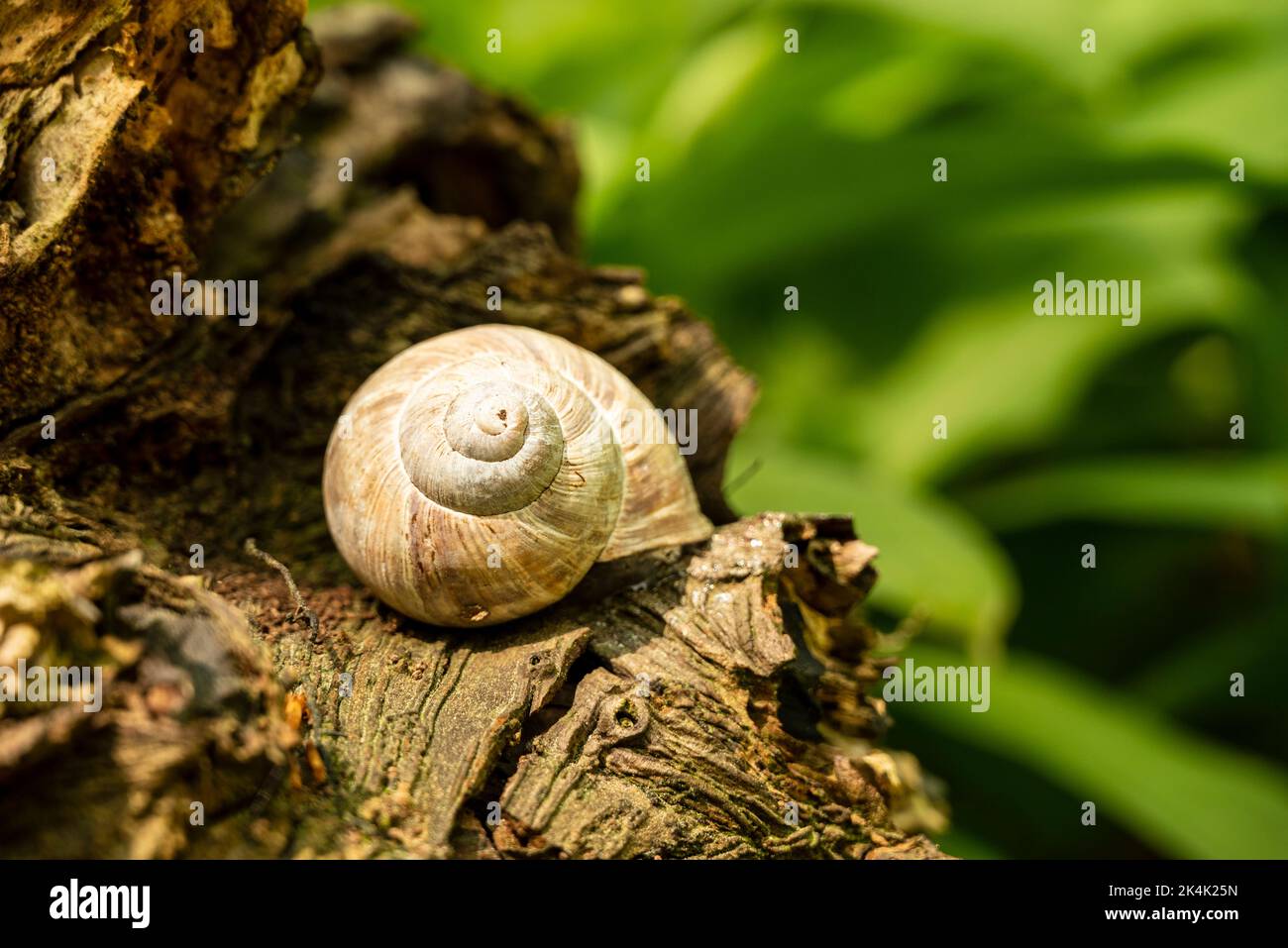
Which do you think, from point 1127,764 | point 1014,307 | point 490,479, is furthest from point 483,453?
point 1014,307

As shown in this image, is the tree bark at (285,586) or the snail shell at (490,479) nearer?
the tree bark at (285,586)

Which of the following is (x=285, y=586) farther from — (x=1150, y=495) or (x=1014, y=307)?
(x=1014, y=307)

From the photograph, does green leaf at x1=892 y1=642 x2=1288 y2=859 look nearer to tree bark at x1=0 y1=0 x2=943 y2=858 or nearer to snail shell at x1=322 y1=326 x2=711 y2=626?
tree bark at x1=0 y1=0 x2=943 y2=858

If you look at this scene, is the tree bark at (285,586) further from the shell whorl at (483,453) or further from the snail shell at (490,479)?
the shell whorl at (483,453)

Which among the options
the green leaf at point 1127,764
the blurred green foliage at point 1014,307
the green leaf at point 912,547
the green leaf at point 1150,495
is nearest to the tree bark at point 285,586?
the green leaf at point 912,547

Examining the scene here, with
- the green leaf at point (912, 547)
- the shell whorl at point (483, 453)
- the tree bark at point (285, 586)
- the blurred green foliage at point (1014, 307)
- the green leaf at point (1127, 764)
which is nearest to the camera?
the tree bark at point (285, 586)

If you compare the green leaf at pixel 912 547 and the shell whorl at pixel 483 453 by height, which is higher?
the shell whorl at pixel 483 453

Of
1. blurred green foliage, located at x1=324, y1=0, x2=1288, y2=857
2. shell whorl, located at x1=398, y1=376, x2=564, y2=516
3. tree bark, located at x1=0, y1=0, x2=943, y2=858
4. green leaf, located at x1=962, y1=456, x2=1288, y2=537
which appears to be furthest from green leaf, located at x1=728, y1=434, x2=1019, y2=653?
shell whorl, located at x1=398, y1=376, x2=564, y2=516
